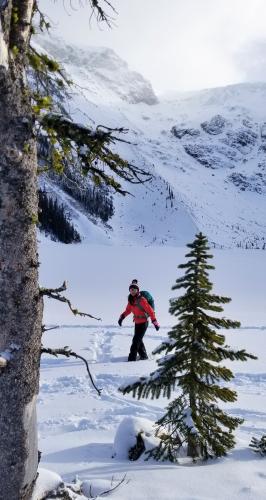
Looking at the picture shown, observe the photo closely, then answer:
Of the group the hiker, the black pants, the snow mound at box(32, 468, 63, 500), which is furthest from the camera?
the black pants

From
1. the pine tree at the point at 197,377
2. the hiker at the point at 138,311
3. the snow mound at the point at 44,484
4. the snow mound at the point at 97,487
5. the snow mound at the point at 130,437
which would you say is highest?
the hiker at the point at 138,311

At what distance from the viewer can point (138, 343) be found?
41.3 ft

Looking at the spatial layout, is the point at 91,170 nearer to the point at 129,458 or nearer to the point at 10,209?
the point at 10,209

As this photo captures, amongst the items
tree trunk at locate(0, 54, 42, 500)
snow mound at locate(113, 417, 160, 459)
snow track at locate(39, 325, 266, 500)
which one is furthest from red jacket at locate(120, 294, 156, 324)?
tree trunk at locate(0, 54, 42, 500)

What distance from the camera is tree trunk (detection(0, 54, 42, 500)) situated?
2.92m

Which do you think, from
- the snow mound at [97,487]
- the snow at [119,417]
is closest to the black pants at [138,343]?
the snow at [119,417]

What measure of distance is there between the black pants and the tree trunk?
9.03 meters

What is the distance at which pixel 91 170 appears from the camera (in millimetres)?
3439

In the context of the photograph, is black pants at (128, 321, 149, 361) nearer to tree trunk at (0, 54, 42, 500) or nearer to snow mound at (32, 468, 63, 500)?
snow mound at (32, 468, 63, 500)

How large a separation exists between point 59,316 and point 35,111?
18338 mm

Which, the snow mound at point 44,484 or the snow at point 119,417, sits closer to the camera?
the snow mound at point 44,484

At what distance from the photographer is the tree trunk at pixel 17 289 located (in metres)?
2.92

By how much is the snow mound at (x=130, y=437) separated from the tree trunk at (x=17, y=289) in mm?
2755

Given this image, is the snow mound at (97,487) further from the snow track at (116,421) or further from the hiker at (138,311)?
the hiker at (138,311)
